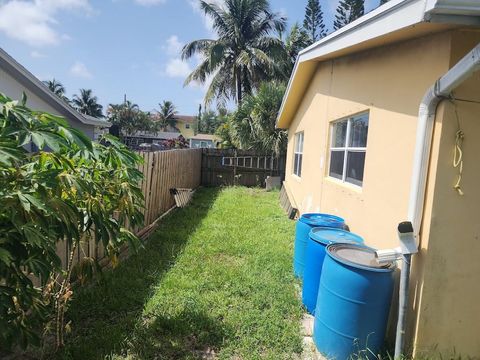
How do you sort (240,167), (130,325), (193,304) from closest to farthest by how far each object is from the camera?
(130,325), (193,304), (240,167)

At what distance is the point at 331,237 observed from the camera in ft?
12.3

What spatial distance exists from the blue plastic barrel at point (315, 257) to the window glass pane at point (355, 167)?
109 centimetres

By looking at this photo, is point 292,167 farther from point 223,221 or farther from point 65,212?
point 65,212

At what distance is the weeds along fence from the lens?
20.5ft

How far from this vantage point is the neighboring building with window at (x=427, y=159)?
2.69 meters

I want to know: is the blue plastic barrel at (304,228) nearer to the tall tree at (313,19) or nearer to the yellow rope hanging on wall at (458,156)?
the yellow rope hanging on wall at (458,156)

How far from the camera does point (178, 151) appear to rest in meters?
9.84

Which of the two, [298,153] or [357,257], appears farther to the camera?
[298,153]

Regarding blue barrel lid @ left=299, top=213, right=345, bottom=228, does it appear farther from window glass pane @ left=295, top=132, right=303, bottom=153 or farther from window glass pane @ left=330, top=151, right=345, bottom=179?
window glass pane @ left=295, top=132, right=303, bottom=153

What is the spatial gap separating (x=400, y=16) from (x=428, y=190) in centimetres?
146

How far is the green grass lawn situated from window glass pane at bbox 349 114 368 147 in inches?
81.9

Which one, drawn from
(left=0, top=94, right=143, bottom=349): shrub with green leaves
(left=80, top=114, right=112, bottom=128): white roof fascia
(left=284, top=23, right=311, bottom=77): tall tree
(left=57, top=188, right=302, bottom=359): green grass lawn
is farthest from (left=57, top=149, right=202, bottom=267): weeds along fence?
(left=284, top=23, right=311, bottom=77): tall tree

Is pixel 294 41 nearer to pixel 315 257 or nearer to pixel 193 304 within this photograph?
pixel 315 257

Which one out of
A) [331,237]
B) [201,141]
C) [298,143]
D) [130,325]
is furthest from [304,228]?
[201,141]
